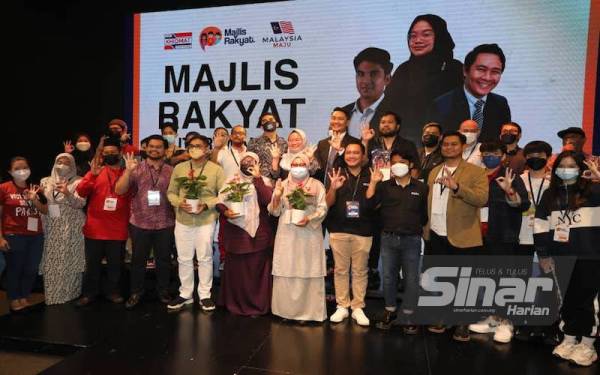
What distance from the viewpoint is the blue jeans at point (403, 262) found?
3756mm

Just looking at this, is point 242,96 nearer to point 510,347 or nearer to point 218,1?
point 218,1

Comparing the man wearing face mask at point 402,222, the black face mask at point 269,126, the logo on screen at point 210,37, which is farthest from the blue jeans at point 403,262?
the logo on screen at point 210,37

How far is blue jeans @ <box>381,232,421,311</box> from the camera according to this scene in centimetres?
376

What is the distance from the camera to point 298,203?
12.3 feet

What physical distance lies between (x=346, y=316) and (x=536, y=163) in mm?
2113

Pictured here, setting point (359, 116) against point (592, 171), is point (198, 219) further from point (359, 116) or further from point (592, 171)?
point (592, 171)

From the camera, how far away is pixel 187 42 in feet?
22.2

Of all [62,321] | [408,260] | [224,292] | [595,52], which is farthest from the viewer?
[595,52]

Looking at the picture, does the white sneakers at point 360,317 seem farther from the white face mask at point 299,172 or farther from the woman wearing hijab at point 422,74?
the woman wearing hijab at point 422,74

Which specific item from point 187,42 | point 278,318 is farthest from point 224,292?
point 187,42

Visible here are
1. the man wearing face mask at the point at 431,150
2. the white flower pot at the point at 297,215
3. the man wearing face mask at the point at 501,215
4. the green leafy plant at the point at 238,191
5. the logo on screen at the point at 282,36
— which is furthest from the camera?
the logo on screen at the point at 282,36

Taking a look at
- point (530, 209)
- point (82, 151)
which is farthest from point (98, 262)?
point (530, 209)

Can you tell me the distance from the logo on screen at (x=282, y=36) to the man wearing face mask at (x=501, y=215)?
11.4ft

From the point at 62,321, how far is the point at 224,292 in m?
1.49
